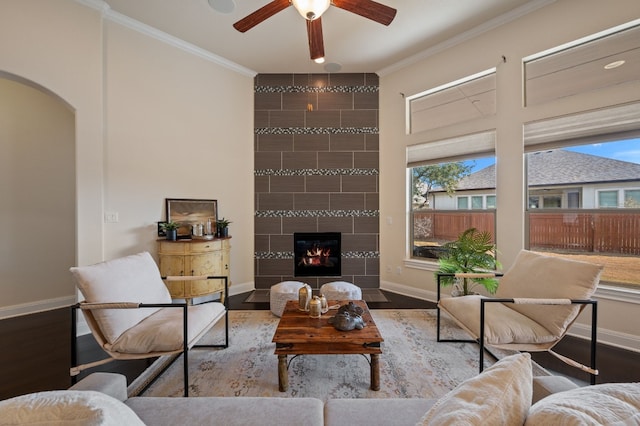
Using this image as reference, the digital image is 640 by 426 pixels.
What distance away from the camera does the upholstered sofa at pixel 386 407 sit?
58 centimetres

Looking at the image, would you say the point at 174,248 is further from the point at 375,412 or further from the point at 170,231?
the point at 375,412

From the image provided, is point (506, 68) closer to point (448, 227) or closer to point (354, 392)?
point (448, 227)

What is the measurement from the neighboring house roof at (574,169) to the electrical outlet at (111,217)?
5.00 m

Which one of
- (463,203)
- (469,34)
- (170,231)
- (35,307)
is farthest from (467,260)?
(35,307)

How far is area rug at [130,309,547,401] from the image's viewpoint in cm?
186

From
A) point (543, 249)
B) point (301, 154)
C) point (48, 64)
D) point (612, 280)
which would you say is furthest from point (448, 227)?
point (48, 64)

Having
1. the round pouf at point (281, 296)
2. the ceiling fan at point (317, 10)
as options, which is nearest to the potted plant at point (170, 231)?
the round pouf at point (281, 296)

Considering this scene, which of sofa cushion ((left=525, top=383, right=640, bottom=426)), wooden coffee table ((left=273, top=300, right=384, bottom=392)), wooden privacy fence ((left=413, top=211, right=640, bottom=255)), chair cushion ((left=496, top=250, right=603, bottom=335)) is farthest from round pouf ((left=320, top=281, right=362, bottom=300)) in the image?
sofa cushion ((left=525, top=383, right=640, bottom=426))

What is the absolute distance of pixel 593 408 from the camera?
583mm

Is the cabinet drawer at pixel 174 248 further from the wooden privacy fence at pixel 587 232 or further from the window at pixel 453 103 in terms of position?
the wooden privacy fence at pixel 587 232

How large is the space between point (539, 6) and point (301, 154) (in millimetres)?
3409

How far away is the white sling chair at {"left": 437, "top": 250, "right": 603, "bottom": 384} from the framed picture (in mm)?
3395

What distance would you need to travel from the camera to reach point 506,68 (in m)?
3.14

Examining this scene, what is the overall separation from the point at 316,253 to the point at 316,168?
1.45 meters
